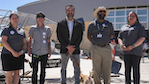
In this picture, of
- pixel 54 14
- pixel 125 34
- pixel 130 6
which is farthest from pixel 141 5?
pixel 125 34

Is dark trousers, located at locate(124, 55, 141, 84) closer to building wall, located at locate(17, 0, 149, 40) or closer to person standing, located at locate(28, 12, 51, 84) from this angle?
person standing, located at locate(28, 12, 51, 84)

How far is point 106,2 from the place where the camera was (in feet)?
66.5

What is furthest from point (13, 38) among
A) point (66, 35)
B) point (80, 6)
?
point (80, 6)

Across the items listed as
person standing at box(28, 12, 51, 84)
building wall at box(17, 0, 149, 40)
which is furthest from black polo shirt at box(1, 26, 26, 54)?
building wall at box(17, 0, 149, 40)

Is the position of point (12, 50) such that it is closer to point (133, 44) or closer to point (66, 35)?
point (66, 35)

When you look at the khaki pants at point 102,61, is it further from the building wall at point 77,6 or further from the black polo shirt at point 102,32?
the building wall at point 77,6

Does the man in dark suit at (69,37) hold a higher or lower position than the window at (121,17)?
lower

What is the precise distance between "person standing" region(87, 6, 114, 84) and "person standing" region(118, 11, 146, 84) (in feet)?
Answer: 1.33

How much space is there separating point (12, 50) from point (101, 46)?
2.05 meters

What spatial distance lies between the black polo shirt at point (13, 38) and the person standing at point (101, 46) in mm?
1749

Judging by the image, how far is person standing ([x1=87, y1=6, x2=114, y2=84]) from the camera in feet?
10.2

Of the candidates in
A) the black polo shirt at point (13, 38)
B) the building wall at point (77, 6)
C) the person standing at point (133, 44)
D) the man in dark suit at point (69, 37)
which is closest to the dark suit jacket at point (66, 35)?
the man in dark suit at point (69, 37)

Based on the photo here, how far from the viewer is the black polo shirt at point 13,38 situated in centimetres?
285

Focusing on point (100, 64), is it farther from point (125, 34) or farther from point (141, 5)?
point (141, 5)
